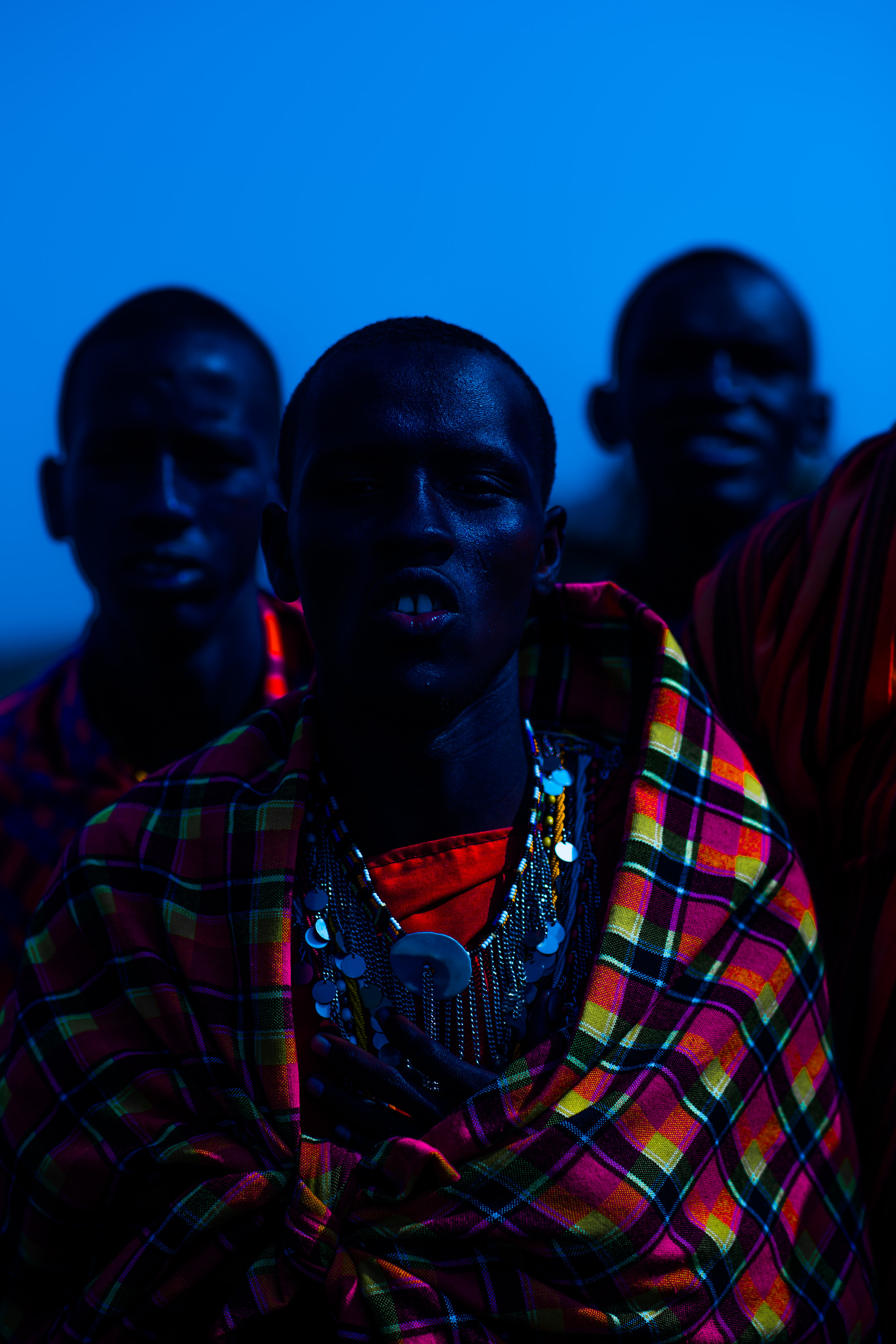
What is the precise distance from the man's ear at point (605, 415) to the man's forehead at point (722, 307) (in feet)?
0.96

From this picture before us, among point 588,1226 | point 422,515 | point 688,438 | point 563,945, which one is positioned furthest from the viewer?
point 688,438

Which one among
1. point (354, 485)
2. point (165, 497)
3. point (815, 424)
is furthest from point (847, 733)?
point (815, 424)

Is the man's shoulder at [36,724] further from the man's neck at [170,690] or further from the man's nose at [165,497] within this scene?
the man's nose at [165,497]

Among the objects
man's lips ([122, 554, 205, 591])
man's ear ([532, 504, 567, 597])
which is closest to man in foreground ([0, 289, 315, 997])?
man's lips ([122, 554, 205, 591])

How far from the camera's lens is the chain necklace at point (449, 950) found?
5.51ft

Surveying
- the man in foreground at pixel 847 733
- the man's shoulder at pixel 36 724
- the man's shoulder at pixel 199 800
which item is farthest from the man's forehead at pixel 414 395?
the man's shoulder at pixel 36 724

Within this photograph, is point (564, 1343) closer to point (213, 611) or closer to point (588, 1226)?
point (588, 1226)

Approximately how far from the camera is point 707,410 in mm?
3123

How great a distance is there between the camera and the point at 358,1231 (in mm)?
1545

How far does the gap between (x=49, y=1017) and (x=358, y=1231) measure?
579 millimetres

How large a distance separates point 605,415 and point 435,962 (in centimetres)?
248

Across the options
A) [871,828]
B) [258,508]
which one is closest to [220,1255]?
[871,828]

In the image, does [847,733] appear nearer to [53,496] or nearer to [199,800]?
[199,800]

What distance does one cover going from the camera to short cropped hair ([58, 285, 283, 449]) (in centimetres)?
281
